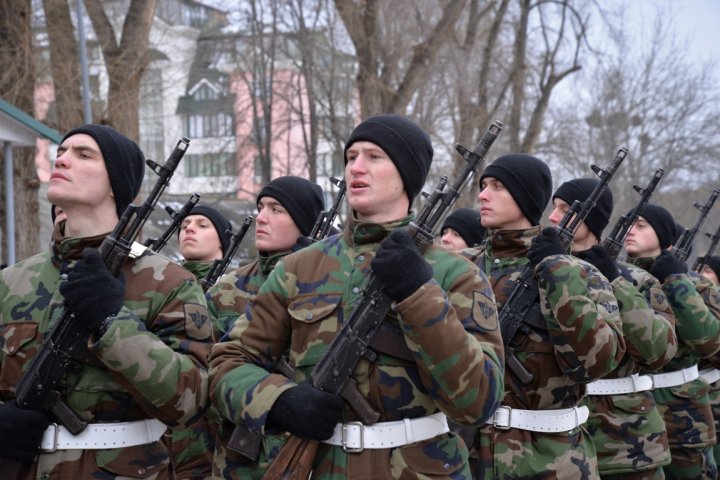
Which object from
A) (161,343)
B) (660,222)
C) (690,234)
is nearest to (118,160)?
(161,343)

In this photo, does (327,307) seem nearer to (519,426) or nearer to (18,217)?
(519,426)

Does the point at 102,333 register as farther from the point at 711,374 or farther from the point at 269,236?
the point at 711,374

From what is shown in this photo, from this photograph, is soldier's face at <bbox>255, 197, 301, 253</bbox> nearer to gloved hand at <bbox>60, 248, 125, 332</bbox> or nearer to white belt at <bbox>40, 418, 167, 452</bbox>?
white belt at <bbox>40, 418, 167, 452</bbox>

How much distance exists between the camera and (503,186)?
534cm

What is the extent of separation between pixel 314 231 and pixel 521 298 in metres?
1.79

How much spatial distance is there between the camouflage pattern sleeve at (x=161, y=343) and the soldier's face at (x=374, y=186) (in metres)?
0.81

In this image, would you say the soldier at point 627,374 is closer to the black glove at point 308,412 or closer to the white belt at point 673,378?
the white belt at point 673,378

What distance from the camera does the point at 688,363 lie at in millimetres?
7125

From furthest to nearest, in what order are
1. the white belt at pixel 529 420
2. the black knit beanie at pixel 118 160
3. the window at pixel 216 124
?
1. the window at pixel 216 124
2. the white belt at pixel 529 420
3. the black knit beanie at pixel 118 160

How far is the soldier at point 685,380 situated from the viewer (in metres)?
6.84

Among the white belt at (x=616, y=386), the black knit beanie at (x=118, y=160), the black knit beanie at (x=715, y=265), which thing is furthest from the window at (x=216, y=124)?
the black knit beanie at (x=118, y=160)

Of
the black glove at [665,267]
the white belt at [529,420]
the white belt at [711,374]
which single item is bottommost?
the white belt at [711,374]

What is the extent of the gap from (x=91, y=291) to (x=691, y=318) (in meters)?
4.91

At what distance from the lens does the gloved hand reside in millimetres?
3352
